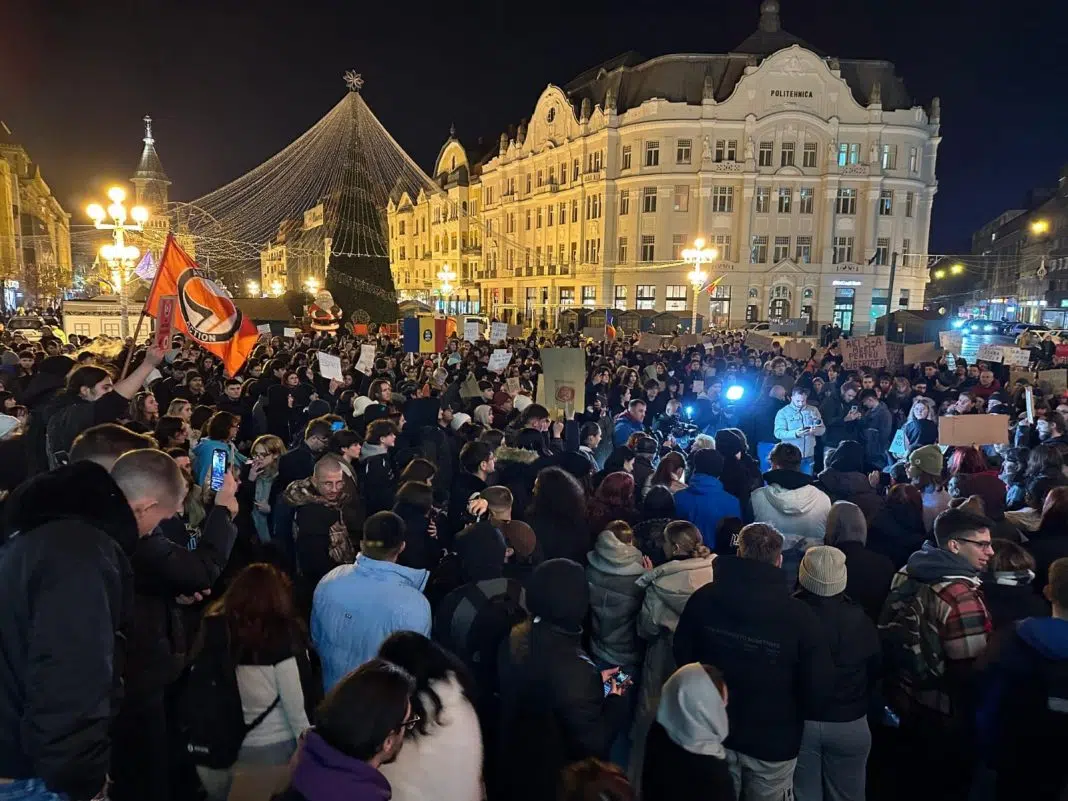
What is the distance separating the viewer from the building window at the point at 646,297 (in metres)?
52.2

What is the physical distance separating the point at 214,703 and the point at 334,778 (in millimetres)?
1250

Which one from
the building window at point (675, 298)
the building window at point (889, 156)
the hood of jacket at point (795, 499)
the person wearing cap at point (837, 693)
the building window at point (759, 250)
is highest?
the building window at point (889, 156)

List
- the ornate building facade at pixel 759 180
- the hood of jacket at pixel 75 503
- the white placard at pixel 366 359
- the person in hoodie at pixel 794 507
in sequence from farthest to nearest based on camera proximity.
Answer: the ornate building facade at pixel 759 180 < the white placard at pixel 366 359 < the person in hoodie at pixel 794 507 < the hood of jacket at pixel 75 503

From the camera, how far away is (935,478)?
602cm

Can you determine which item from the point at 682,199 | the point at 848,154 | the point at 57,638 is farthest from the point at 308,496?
the point at 848,154

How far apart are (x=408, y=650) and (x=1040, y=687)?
290cm

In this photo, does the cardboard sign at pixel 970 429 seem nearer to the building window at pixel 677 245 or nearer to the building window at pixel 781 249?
the building window at pixel 677 245

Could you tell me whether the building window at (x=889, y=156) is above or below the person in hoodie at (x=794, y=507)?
above

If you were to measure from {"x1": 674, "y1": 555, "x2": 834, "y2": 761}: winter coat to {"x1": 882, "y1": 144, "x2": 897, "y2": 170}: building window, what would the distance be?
54.8 metres

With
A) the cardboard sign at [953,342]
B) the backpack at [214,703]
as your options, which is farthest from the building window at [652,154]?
the backpack at [214,703]

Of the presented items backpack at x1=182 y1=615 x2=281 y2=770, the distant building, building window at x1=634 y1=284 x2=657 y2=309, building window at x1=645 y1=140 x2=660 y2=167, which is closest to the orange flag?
backpack at x1=182 y1=615 x2=281 y2=770

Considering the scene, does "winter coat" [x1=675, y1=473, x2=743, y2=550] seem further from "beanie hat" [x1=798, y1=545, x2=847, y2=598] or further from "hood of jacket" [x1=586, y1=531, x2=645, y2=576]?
"beanie hat" [x1=798, y1=545, x2=847, y2=598]

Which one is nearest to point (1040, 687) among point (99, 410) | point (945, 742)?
point (945, 742)

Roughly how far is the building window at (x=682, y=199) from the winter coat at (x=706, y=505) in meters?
48.3
